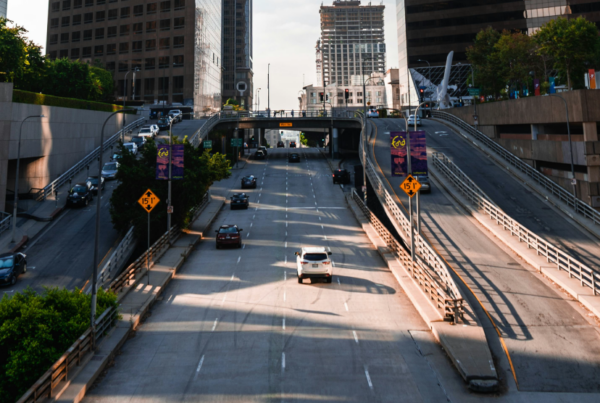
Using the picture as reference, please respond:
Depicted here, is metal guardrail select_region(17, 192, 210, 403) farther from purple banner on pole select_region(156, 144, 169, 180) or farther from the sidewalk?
the sidewalk

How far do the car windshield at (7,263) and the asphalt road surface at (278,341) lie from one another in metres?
10.3

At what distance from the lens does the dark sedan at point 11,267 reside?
2762cm

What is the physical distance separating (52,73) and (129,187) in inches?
1799

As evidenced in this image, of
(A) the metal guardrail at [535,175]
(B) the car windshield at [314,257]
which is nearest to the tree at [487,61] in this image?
(A) the metal guardrail at [535,175]

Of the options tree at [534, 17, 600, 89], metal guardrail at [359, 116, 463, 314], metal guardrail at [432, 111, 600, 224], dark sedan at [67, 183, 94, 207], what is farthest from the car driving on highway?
tree at [534, 17, 600, 89]

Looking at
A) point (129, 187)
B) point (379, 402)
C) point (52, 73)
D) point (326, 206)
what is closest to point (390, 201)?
point (326, 206)

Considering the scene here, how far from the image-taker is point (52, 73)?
7125 cm

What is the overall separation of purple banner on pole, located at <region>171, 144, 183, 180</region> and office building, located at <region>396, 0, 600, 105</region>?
3608 inches

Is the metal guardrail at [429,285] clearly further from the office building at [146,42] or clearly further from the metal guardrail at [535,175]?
the office building at [146,42]

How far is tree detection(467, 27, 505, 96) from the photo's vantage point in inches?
2744

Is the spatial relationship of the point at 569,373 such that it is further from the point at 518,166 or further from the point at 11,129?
the point at 11,129

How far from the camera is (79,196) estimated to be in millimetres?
45656

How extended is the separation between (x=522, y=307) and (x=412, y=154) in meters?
10.5

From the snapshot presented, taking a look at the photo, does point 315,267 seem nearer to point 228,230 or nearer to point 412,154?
point 412,154
